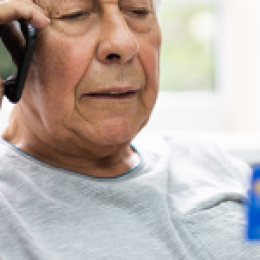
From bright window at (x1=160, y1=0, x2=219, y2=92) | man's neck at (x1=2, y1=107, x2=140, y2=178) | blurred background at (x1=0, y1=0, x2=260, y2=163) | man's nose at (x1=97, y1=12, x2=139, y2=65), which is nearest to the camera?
man's nose at (x1=97, y1=12, x2=139, y2=65)

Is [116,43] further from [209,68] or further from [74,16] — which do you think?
[209,68]

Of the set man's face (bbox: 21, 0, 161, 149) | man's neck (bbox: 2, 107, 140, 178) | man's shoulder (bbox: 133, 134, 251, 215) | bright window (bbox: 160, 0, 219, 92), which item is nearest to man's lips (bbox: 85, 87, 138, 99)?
man's face (bbox: 21, 0, 161, 149)

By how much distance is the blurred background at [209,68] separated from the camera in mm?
3484

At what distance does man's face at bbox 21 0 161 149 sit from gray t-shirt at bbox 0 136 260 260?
12cm

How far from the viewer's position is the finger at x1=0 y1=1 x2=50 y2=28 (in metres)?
0.73

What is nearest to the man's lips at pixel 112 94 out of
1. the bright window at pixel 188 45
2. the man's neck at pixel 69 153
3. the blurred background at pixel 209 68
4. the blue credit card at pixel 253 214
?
the man's neck at pixel 69 153

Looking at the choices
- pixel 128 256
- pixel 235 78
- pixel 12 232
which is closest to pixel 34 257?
pixel 12 232

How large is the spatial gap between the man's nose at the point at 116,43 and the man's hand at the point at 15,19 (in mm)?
135

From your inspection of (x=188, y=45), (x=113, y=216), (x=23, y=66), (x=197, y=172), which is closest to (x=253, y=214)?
(x=113, y=216)

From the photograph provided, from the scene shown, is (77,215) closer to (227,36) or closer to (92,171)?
(92,171)

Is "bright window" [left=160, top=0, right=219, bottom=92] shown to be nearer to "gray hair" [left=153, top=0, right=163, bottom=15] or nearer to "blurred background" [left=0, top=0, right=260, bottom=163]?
"blurred background" [left=0, top=0, right=260, bottom=163]

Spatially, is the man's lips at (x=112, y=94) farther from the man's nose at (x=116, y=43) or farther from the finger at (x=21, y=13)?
the finger at (x=21, y=13)

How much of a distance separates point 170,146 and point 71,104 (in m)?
0.50

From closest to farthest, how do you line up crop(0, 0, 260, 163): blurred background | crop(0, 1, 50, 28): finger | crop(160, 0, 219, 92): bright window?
crop(0, 1, 50, 28): finger → crop(0, 0, 260, 163): blurred background → crop(160, 0, 219, 92): bright window
